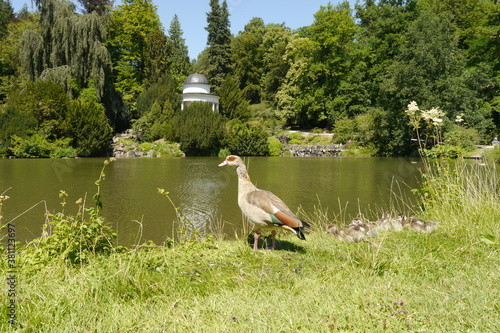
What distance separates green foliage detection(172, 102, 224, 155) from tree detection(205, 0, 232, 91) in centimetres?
1760

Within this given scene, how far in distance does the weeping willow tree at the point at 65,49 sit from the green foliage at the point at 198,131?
8298mm

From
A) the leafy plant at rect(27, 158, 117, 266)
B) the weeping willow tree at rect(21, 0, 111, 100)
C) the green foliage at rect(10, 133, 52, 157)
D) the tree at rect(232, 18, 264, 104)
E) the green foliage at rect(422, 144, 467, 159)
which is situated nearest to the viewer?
the leafy plant at rect(27, 158, 117, 266)

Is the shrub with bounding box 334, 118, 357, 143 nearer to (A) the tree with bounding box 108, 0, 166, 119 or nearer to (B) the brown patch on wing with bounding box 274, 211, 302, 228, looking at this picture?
(A) the tree with bounding box 108, 0, 166, 119

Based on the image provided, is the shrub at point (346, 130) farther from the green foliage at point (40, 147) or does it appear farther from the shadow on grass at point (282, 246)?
the shadow on grass at point (282, 246)

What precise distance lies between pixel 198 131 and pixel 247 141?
5.11 m

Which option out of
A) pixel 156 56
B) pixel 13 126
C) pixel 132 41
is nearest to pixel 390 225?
pixel 13 126

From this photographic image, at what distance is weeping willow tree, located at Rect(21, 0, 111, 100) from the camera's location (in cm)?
3111

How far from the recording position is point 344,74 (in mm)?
42531

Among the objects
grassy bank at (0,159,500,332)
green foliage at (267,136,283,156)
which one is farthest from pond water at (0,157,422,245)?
green foliage at (267,136,283,156)

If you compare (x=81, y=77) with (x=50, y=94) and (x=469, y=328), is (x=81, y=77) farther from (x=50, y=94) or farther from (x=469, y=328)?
(x=469, y=328)

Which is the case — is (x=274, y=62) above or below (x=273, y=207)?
above

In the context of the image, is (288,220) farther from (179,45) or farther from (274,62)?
(179,45)

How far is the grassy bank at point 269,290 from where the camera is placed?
98.7 inches

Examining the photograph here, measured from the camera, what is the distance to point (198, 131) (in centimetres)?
3497
